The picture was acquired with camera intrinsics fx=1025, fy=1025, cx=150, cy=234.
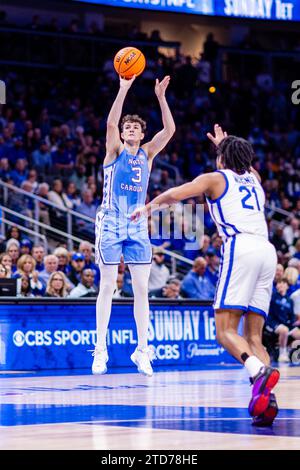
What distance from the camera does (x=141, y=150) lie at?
1020 cm

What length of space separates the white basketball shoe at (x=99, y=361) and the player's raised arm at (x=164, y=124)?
202cm

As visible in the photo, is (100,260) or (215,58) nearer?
(100,260)

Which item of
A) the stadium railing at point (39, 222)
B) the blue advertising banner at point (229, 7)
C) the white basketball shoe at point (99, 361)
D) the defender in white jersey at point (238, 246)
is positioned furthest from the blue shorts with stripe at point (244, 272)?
the blue advertising banner at point (229, 7)

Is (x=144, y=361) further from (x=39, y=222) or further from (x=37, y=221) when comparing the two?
(x=39, y=222)

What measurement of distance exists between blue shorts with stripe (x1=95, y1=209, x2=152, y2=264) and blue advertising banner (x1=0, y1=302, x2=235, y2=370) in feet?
11.4

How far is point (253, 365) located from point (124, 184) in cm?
358

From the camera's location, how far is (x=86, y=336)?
13680 mm

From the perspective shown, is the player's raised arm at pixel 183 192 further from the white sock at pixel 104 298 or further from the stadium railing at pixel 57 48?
the stadium railing at pixel 57 48

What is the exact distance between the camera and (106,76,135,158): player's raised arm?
31.5ft

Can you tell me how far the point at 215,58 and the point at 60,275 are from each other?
15.2m

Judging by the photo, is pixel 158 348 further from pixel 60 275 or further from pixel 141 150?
pixel 141 150
